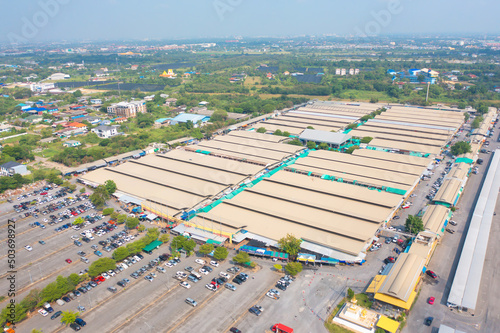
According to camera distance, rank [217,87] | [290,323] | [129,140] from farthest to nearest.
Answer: [217,87] → [129,140] → [290,323]

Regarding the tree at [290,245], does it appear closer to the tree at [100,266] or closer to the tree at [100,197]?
the tree at [100,266]

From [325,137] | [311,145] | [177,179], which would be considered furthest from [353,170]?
[177,179]

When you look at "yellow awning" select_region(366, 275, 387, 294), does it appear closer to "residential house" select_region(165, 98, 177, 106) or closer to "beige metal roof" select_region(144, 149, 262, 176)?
"beige metal roof" select_region(144, 149, 262, 176)

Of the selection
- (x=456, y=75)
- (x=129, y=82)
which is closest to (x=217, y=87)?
(x=129, y=82)

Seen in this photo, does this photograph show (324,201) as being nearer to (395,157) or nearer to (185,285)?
(185,285)

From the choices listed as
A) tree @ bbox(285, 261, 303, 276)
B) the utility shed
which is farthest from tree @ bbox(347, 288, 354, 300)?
the utility shed

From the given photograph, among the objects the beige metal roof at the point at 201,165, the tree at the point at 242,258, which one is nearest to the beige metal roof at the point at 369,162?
the beige metal roof at the point at 201,165

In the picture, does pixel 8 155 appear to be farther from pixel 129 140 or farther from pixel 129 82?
pixel 129 82
